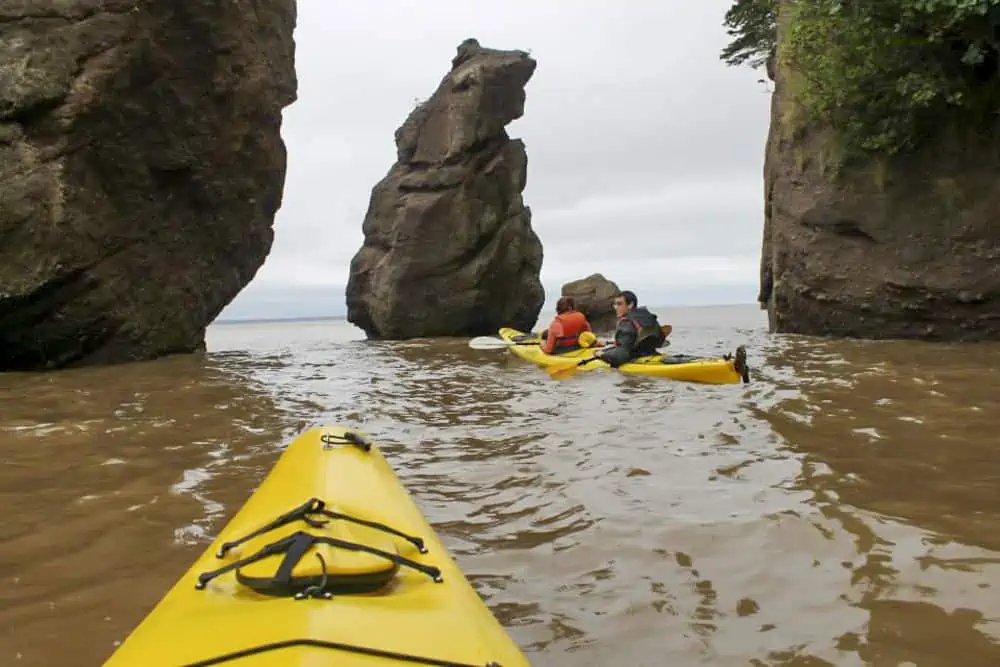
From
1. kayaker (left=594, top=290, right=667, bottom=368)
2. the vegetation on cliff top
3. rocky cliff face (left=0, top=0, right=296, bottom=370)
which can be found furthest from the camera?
the vegetation on cliff top

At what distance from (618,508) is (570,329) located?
816 centimetres


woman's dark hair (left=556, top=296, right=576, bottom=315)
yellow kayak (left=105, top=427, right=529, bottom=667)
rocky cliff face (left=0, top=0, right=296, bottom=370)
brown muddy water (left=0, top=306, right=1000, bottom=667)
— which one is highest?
rocky cliff face (left=0, top=0, right=296, bottom=370)

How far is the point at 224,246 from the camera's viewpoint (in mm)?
15984

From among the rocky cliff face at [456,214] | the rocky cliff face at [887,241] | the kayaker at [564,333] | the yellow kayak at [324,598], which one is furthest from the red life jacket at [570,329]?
the rocky cliff face at [456,214]

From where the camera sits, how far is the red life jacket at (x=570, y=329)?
12266mm

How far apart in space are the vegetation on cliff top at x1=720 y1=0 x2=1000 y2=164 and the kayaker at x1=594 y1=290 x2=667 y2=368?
235 inches

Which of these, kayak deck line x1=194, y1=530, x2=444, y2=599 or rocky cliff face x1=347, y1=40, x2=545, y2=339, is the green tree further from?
kayak deck line x1=194, y1=530, x2=444, y2=599

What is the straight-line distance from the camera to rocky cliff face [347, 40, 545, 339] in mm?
25672

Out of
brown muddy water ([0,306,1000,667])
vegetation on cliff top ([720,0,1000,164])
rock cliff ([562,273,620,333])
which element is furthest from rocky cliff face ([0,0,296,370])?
rock cliff ([562,273,620,333])

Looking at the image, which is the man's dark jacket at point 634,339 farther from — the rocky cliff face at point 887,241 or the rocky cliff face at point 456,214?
the rocky cliff face at point 456,214

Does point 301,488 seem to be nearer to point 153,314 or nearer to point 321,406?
point 321,406

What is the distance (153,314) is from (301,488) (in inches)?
474

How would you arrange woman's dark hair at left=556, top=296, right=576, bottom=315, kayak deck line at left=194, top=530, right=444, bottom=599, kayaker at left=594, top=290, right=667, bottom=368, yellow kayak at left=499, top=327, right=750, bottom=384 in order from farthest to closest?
1. woman's dark hair at left=556, top=296, right=576, bottom=315
2. kayaker at left=594, top=290, right=667, bottom=368
3. yellow kayak at left=499, top=327, right=750, bottom=384
4. kayak deck line at left=194, top=530, right=444, bottom=599

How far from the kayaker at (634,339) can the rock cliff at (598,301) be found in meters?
15.2
